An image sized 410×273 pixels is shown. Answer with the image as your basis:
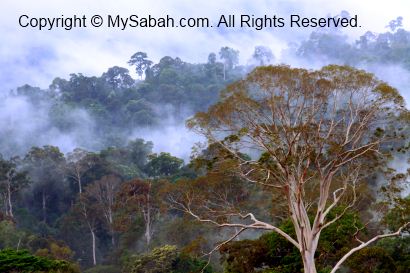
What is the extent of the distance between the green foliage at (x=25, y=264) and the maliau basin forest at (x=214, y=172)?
6cm

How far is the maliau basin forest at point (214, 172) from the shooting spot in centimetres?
1506

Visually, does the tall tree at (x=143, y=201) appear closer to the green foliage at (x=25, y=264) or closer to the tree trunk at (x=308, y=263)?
the green foliage at (x=25, y=264)

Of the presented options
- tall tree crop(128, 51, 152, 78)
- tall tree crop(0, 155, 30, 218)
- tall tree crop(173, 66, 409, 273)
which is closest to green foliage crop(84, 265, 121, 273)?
tall tree crop(0, 155, 30, 218)

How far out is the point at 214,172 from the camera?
17.2m

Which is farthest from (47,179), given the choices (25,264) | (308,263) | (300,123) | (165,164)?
(308,263)

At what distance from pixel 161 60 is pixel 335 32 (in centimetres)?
4118

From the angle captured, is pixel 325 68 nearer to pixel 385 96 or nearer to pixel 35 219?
pixel 385 96

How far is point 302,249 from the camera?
14.3m

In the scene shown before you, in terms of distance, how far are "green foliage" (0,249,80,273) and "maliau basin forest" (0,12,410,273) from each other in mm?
57

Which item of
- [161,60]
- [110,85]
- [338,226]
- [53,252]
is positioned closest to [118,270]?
[53,252]

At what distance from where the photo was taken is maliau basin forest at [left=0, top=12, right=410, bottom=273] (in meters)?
15.1

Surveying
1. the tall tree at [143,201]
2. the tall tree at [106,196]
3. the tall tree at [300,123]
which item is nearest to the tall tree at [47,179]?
the tall tree at [106,196]

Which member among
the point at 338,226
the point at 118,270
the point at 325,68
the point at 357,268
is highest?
the point at 325,68

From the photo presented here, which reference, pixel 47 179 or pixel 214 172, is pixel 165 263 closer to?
pixel 214 172
